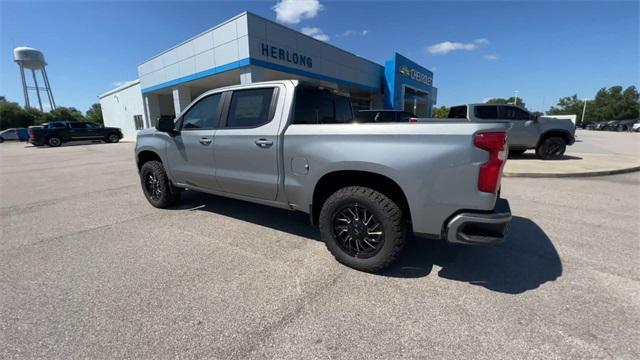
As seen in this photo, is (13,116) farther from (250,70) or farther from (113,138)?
(250,70)

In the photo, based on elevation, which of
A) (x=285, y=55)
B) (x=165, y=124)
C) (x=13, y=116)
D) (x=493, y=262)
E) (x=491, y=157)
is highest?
(x=285, y=55)

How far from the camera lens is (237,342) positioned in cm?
191

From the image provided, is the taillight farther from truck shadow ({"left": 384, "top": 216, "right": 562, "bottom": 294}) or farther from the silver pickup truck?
truck shadow ({"left": 384, "top": 216, "right": 562, "bottom": 294})

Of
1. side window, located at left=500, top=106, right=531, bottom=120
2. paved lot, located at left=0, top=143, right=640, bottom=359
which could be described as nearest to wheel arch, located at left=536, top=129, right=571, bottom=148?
side window, located at left=500, top=106, right=531, bottom=120

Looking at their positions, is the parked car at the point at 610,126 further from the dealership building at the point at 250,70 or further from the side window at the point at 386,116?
the side window at the point at 386,116

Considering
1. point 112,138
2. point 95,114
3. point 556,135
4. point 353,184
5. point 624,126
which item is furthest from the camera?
point 95,114

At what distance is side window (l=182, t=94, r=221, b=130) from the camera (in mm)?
3834

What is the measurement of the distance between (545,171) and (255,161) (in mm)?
7513

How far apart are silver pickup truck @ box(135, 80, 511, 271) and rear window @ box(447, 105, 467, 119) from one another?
6957 millimetres

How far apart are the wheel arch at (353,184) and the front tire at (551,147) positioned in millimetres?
9285

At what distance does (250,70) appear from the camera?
13.8 m

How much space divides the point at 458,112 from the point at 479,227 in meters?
8.70

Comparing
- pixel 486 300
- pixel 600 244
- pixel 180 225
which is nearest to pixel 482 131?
pixel 486 300

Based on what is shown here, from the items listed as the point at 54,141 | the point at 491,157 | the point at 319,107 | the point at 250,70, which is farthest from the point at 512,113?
the point at 54,141
